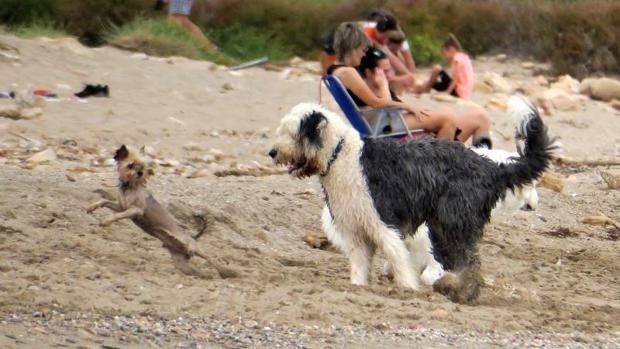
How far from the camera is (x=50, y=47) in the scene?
728 inches

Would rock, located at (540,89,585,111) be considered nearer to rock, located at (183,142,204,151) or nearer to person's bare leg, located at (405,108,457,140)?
rock, located at (183,142,204,151)

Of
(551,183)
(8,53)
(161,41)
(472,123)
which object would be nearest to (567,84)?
(161,41)

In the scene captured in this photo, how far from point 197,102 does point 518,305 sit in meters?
8.36

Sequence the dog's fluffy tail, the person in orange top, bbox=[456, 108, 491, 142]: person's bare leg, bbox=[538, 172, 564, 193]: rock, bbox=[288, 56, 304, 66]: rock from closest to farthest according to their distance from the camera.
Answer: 1. the dog's fluffy tail
2. bbox=[456, 108, 491, 142]: person's bare leg
3. bbox=[538, 172, 564, 193]: rock
4. the person in orange top
5. bbox=[288, 56, 304, 66]: rock

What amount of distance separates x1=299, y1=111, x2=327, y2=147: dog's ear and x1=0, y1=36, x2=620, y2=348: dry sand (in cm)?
85

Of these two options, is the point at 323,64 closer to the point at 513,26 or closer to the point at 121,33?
the point at 121,33

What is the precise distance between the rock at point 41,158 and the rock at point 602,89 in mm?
11706

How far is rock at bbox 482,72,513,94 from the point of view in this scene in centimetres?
2264

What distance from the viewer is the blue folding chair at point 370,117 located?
37.5 ft

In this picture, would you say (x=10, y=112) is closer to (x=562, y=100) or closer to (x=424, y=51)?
(x=562, y=100)

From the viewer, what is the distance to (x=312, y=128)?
9.59 meters

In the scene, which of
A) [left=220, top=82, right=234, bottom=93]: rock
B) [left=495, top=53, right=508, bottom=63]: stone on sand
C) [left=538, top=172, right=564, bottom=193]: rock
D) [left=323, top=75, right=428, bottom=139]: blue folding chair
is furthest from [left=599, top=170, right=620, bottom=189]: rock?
[left=495, top=53, right=508, bottom=63]: stone on sand

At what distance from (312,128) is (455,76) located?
10117 mm

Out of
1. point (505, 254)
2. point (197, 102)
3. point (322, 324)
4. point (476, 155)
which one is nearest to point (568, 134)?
point (197, 102)
